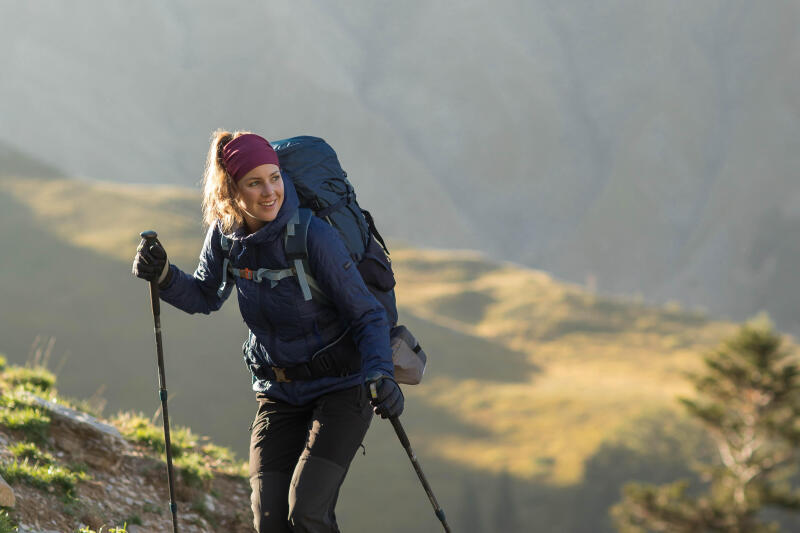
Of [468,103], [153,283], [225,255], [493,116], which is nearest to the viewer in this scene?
[225,255]

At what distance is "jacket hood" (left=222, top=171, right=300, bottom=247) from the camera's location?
4.61 m

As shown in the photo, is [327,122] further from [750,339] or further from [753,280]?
[750,339]

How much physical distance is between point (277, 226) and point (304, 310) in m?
0.48

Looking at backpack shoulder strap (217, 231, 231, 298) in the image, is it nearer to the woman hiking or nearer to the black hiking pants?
the woman hiking

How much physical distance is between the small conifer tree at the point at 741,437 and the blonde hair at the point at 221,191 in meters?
26.6

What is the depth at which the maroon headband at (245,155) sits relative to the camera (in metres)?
Result: 4.64

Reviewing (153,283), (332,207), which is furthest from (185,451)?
(332,207)

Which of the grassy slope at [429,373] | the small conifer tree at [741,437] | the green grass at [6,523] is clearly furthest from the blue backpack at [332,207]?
the grassy slope at [429,373]

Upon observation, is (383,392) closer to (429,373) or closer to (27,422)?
(27,422)

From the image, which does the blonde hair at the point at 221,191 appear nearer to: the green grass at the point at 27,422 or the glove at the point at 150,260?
the glove at the point at 150,260

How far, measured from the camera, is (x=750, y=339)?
28250 mm

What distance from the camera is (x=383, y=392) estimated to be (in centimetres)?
450

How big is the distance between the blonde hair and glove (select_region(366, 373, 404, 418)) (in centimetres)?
115

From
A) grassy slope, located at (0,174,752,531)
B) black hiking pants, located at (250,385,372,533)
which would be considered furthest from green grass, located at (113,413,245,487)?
grassy slope, located at (0,174,752,531)
